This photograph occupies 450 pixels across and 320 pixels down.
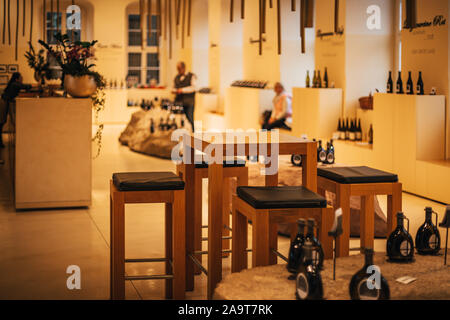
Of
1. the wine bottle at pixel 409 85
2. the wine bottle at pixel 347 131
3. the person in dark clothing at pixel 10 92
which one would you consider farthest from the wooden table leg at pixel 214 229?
the wine bottle at pixel 347 131

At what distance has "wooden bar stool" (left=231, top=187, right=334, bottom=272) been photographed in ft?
10.3

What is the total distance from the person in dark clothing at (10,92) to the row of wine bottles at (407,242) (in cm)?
528

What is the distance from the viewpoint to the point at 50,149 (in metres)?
6.39

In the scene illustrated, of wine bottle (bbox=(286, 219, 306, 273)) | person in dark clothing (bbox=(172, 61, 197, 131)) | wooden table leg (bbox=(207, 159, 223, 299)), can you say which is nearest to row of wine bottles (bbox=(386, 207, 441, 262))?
Result: wine bottle (bbox=(286, 219, 306, 273))

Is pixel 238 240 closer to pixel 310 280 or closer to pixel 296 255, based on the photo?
pixel 296 255

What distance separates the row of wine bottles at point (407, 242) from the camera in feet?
10.4

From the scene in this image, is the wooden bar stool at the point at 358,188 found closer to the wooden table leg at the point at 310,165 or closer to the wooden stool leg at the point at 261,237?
the wooden table leg at the point at 310,165

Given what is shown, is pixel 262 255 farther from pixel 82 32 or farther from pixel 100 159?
pixel 82 32

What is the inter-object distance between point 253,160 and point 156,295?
2.99 metres

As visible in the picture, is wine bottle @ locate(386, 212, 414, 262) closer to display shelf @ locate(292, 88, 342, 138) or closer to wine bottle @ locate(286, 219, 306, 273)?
wine bottle @ locate(286, 219, 306, 273)

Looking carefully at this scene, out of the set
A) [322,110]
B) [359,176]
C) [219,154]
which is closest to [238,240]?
[219,154]

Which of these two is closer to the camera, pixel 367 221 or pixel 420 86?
pixel 367 221

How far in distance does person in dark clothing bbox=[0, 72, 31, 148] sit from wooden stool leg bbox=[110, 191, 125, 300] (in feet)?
14.0

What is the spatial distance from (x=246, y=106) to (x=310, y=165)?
9191 mm
